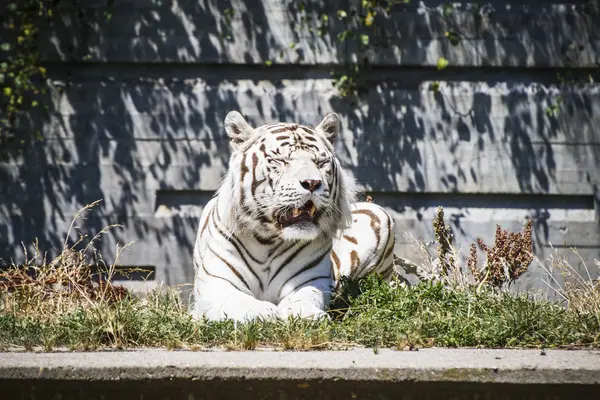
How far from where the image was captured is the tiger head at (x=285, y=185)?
4.30 m

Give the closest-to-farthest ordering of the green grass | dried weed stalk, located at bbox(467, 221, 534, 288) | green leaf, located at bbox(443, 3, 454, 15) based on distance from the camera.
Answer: the green grass, dried weed stalk, located at bbox(467, 221, 534, 288), green leaf, located at bbox(443, 3, 454, 15)

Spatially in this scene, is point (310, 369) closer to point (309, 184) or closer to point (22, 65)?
point (309, 184)

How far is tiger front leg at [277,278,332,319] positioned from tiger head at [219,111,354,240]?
30 cm

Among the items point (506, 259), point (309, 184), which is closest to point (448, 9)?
point (506, 259)

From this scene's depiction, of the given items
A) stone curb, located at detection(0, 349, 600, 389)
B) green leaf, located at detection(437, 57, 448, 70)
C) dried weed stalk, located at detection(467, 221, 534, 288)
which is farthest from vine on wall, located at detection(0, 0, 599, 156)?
stone curb, located at detection(0, 349, 600, 389)

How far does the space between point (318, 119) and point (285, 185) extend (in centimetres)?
331

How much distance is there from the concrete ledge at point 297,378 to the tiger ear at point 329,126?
195 centimetres

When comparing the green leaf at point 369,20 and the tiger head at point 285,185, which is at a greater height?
the green leaf at point 369,20

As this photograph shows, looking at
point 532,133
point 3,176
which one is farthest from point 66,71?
point 532,133

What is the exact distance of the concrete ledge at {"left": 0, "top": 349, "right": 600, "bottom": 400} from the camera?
10.5 feet

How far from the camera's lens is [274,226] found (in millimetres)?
4406

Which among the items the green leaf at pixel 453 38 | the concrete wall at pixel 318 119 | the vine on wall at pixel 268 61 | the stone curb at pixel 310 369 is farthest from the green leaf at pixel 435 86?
the stone curb at pixel 310 369

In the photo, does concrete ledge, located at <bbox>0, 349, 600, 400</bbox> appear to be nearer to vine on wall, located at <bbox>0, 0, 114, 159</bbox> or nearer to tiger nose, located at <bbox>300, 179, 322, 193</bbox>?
tiger nose, located at <bbox>300, 179, 322, 193</bbox>

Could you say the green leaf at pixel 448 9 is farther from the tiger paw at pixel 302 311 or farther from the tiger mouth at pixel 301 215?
the tiger paw at pixel 302 311
